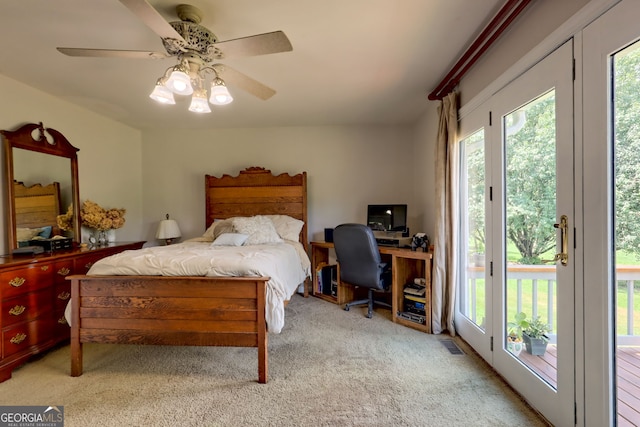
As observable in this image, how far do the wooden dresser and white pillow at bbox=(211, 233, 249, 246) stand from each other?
120 cm

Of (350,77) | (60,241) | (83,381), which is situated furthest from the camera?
(60,241)

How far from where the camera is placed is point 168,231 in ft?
12.1

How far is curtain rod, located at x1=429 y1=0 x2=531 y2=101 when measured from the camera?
1.50 meters

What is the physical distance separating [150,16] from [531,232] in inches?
92.4

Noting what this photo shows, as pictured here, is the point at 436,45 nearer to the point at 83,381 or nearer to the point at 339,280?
the point at 339,280

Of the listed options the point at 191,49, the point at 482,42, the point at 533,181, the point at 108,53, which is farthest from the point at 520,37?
the point at 108,53

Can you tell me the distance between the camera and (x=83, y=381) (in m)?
1.84

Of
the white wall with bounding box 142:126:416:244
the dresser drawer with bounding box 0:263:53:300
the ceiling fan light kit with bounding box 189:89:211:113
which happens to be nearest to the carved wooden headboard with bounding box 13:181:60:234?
the dresser drawer with bounding box 0:263:53:300

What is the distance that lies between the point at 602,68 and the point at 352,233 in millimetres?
2076

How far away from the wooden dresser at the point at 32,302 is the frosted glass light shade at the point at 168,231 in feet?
3.89

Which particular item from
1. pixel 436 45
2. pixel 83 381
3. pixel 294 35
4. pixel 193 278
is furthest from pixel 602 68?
pixel 83 381

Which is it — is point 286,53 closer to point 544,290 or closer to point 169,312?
point 169,312

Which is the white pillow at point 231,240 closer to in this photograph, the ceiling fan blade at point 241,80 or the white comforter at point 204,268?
the white comforter at point 204,268

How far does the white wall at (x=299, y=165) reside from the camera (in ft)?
12.7
